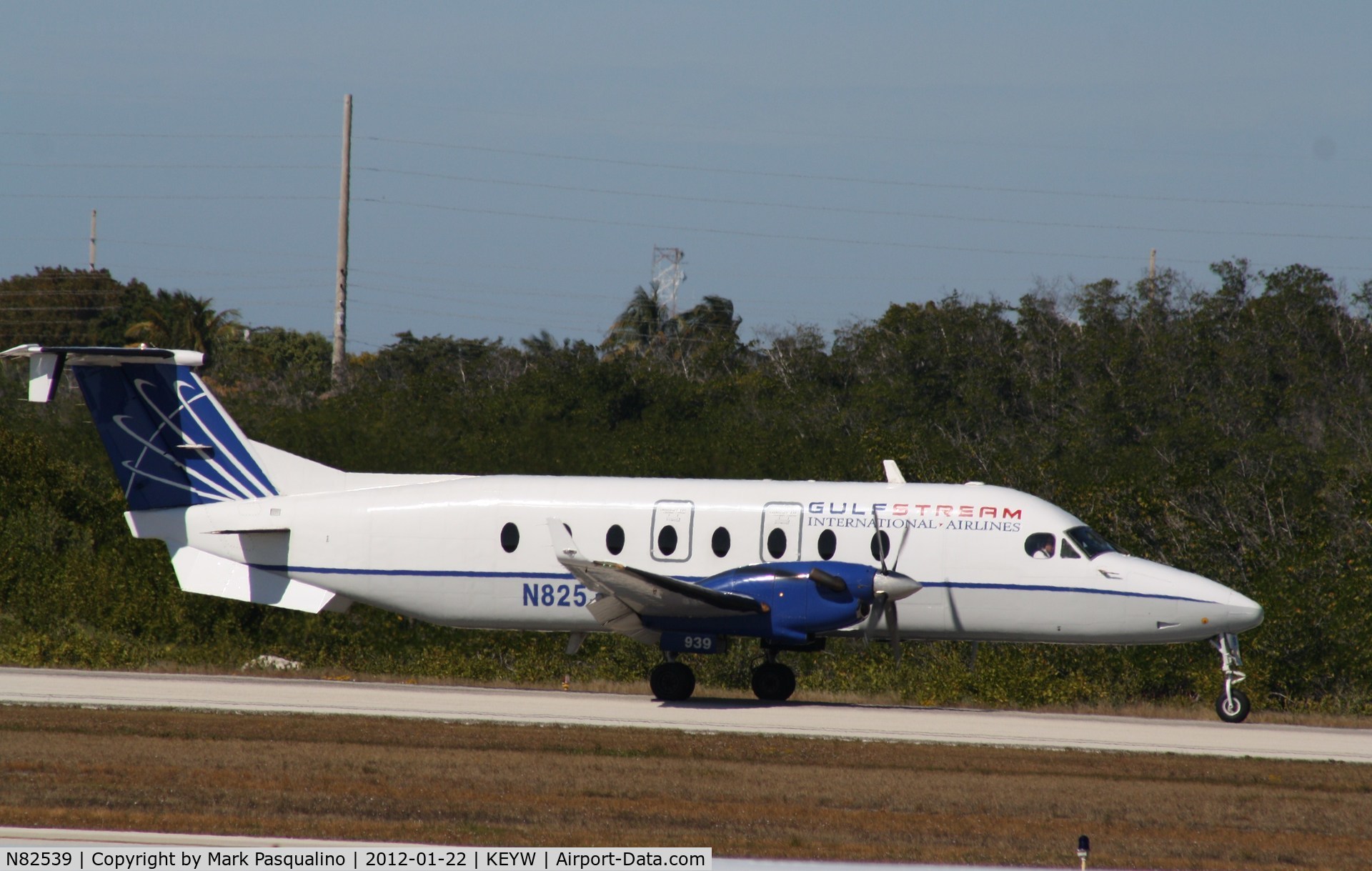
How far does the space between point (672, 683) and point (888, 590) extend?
338 centimetres

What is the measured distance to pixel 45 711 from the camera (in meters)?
17.7

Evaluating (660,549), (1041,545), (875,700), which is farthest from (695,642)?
(1041,545)

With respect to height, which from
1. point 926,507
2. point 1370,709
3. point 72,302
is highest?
point 72,302

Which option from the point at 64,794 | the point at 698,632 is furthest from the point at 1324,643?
the point at 64,794

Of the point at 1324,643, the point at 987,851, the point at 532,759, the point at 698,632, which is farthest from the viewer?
the point at 1324,643

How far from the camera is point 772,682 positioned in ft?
68.0

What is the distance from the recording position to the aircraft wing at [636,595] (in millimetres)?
18302

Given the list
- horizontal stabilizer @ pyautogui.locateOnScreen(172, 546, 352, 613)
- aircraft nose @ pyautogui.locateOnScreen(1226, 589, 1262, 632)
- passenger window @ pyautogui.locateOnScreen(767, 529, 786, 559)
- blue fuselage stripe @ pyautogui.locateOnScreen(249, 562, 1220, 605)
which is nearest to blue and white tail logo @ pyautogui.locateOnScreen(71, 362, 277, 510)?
horizontal stabilizer @ pyautogui.locateOnScreen(172, 546, 352, 613)

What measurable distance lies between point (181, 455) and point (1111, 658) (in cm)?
1592

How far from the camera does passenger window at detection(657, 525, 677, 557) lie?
66.2ft

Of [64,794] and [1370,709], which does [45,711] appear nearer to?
[64,794]

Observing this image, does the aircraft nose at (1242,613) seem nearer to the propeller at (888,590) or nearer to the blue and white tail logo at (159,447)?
the propeller at (888,590)

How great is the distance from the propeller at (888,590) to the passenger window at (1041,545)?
1.59m

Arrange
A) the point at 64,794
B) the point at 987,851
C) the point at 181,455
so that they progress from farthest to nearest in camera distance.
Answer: the point at 181,455, the point at 64,794, the point at 987,851
